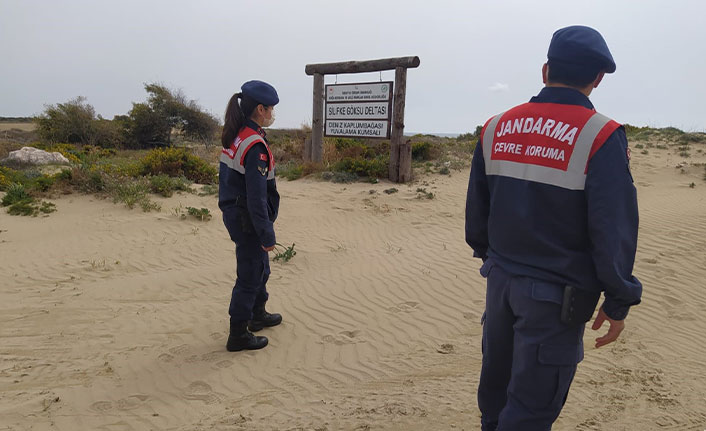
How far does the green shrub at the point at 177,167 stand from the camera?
10.9m

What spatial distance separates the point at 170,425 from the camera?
304 cm

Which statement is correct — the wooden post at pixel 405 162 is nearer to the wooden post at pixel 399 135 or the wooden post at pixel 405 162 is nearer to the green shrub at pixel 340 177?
the wooden post at pixel 399 135

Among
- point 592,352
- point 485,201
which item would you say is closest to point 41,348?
point 485,201

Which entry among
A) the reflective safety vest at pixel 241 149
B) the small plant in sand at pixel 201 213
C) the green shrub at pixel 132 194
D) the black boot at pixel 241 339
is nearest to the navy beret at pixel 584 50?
the reflective safety vest at pixel 241 149

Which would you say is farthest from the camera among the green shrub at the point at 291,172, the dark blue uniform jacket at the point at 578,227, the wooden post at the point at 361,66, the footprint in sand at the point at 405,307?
the green shrub at the point at 291,172

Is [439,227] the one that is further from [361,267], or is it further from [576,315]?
[576,315]

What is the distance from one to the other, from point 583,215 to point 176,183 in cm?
914

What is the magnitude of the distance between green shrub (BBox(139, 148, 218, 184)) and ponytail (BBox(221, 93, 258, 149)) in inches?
308

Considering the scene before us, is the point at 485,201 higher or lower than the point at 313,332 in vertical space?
higher

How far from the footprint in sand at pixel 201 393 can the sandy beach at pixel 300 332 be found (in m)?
0.01

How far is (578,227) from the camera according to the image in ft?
6.09

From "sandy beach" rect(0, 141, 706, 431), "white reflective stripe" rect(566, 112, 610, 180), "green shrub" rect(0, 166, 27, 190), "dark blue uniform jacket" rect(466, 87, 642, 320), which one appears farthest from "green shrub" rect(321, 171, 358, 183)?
"white reflective stripe" rect(566, 112, 610, 180)

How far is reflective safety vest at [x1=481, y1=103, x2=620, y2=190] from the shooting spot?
1.79 metres

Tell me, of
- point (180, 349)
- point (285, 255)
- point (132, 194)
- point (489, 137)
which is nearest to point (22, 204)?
point (132, 194)
